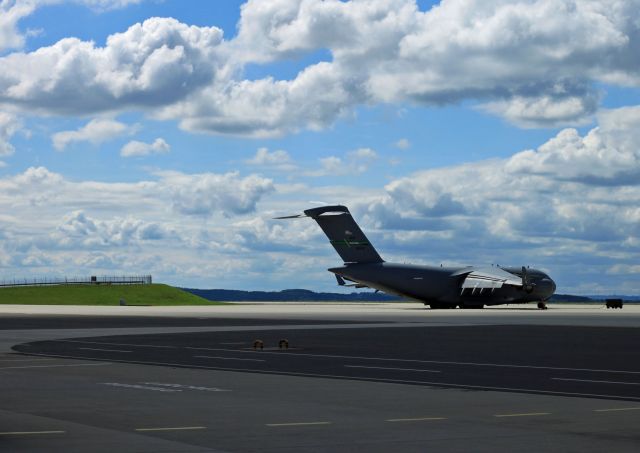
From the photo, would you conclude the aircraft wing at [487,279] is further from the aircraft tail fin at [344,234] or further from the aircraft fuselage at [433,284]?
the aircraft tail fin at [344,234]

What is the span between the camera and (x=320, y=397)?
2352cm

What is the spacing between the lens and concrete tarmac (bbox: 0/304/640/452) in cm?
1686

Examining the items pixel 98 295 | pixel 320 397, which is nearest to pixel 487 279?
pixel 98 295

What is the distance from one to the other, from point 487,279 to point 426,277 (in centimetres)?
650

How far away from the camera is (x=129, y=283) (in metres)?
183

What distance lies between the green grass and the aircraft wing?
55.7 m

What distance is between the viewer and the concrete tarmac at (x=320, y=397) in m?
16.9

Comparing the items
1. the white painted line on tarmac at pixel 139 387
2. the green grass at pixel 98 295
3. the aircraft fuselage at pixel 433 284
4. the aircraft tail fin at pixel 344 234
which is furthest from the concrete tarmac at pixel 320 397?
the green grass at pixel 98 295

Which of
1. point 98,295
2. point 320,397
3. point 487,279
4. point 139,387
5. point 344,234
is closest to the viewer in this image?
point 320,397

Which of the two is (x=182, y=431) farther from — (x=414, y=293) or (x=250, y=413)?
(x=414, y=293)

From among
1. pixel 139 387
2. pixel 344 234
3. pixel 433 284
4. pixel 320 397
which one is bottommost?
pixel 320 397

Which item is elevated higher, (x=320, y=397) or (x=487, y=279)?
(x=487, y=279)

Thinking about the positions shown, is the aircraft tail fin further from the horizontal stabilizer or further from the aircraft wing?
the aircraft wing

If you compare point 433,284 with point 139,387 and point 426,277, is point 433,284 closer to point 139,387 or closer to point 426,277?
point 426,277
